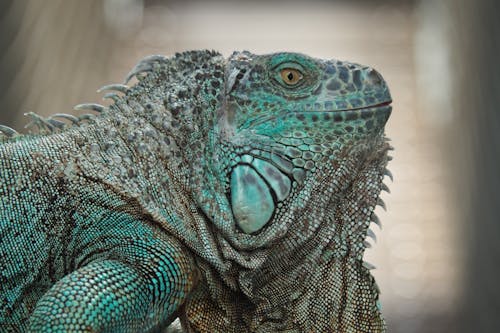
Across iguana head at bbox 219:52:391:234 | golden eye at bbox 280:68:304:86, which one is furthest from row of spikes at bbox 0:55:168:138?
golden eye at bbox 280:68:304:86

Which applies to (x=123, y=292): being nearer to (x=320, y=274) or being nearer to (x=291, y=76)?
(x=320, y=274)

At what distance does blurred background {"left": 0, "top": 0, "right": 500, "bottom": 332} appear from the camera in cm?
526

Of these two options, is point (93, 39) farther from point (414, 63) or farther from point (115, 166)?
point (115, 166)

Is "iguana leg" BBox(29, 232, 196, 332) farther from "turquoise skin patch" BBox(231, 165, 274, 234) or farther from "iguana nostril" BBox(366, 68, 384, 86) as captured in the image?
"iguana nostril" BBox(366, 68, 384, 86)

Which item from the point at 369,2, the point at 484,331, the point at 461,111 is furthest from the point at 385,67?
the point at 484,331

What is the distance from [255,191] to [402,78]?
6111mm

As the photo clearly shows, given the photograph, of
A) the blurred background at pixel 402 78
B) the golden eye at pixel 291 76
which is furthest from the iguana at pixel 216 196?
the blurred background at pixel 402 78

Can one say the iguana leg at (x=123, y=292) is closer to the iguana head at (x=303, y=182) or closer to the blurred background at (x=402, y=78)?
the iguana head at (x=303, y=182)

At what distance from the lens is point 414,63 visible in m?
7.63

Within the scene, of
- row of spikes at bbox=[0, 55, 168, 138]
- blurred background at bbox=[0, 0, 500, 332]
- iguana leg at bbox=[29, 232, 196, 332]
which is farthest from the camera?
blurred background at bbox=[0, 0, 500, 332]

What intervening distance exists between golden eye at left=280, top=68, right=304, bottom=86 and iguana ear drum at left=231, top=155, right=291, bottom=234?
283mm

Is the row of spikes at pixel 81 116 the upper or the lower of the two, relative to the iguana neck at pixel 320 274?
upper

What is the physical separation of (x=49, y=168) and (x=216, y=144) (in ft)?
1.60

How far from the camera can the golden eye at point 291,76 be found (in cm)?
198
